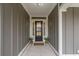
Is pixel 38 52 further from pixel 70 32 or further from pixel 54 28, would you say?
pixel 70 32

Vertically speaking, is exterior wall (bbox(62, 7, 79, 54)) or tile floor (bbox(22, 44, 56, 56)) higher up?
exterior wall (bbox(62, 7, 79, 54))

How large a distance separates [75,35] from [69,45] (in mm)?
527

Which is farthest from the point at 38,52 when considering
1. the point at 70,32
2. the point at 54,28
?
the point at 70,32

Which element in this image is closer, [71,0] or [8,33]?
[71,0]

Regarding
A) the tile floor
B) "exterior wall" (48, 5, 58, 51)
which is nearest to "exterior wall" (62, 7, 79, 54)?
"exterior wall" (48, 5, 58, 51)

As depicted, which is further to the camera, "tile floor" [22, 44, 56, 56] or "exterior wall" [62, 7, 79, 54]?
"tile floor" [22, 44, 56, 56]

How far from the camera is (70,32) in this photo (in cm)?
599

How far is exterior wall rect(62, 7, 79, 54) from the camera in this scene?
596cm

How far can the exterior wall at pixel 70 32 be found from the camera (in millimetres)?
5961

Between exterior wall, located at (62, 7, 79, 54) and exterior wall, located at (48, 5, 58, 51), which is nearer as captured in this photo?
exterior wall, located at (62, 7, 79, 54)

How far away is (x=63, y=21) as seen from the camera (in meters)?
5.94

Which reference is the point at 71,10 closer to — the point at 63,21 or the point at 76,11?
the point at 76,11

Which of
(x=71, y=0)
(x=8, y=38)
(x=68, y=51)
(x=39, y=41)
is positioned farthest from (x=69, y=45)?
(x=39, y=41)

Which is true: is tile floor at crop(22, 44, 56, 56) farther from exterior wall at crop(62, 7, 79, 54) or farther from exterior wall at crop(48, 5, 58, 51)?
exterior wall at crop(62, 7, 79, 54)
